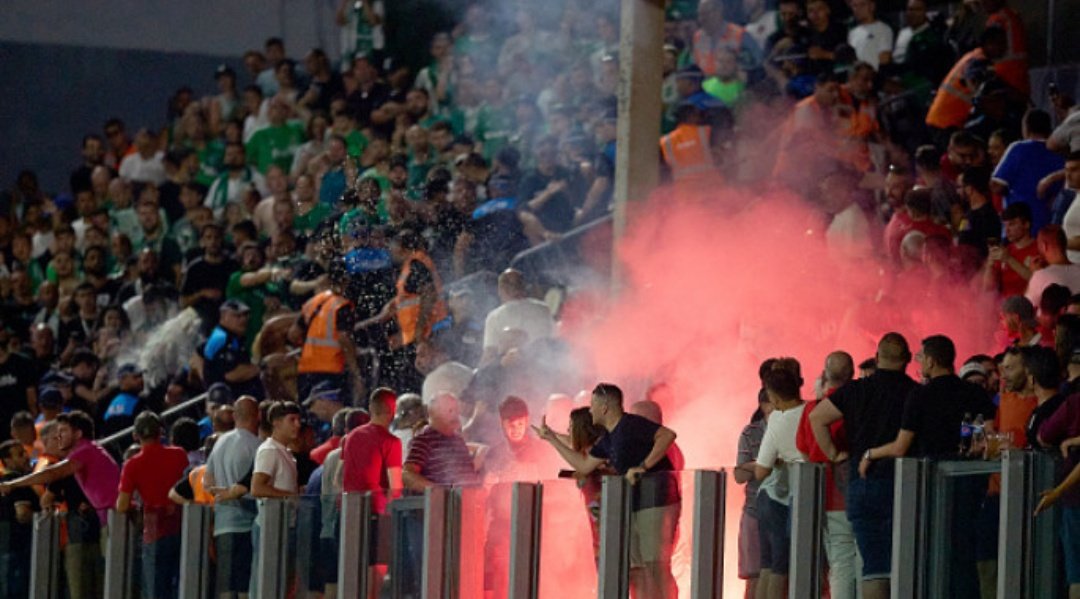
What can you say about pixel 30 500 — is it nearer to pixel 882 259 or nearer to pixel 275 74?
pixel 882 259

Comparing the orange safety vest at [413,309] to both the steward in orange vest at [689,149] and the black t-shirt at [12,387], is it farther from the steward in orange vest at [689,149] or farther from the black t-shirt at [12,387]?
the black t-shirt at [12,387]

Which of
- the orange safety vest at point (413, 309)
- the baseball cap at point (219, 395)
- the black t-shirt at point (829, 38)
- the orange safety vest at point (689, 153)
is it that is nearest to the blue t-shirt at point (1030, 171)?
the orange safety vest at point (689, 153)

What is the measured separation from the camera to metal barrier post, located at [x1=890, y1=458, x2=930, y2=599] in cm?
1012

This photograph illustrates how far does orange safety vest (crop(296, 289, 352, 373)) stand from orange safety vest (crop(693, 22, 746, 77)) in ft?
13.1

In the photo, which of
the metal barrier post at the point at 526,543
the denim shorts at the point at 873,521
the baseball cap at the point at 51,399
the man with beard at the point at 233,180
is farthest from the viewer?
the man with beard at the point at 233,180

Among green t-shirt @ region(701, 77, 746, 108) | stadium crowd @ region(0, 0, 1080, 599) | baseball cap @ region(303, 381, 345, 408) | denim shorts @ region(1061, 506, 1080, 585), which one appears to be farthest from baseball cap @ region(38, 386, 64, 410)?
denim shorts @ region(1061, 506, 1080, 585)

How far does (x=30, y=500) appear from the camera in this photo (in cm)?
1398

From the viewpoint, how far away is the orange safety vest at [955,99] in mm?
16031

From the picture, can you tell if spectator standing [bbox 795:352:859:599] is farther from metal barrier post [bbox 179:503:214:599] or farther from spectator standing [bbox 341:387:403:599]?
metal barrier post [bbox 179:503:214:599]

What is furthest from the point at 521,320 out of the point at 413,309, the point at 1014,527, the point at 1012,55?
the point at 1014,527

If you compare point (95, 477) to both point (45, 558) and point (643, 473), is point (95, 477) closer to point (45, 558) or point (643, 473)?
point (45, 558)

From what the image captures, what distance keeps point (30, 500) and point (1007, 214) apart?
6299 mm

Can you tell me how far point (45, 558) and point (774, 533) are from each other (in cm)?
506

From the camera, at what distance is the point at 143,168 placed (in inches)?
859
